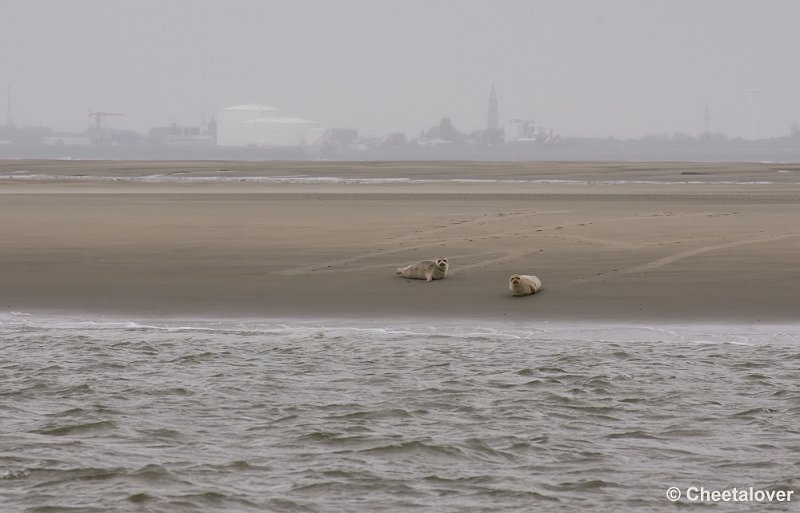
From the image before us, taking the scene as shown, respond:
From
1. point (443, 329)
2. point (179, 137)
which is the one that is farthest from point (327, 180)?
point (179, 137)

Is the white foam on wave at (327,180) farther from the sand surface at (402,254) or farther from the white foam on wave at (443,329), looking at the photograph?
the white foam on wave at (443,329)

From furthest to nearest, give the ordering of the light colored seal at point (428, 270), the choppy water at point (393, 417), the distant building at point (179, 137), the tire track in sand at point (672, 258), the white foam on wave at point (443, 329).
A: the distant building at point (179, 137) → the tire track in sand at point (672, 258) → the light colored seal at point (428, 270) → the white foam on wave at point (443, 329) → the choppy water at point (393, 417)

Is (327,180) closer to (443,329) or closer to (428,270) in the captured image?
(428,270)

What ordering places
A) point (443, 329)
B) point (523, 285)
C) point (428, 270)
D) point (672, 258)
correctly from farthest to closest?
point (672, 258) → point (428, 270) → point (523, 285) → point (443, 329)

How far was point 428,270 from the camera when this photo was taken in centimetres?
1395

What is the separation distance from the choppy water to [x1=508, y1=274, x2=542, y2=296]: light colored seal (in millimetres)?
1449

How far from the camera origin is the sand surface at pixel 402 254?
12.8 meters

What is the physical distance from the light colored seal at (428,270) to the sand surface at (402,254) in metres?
0.15

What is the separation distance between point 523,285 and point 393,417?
16.9 feet

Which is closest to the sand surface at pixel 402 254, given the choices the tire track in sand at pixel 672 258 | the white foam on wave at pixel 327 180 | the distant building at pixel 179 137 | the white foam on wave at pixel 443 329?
the tire track in sand at pixel 672 258

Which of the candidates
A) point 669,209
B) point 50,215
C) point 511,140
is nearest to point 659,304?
point 669,209

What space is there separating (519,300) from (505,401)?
448 centimetres

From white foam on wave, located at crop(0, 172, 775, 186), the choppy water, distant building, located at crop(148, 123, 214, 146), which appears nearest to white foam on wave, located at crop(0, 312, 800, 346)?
the choppy water

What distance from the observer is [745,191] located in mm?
29141
